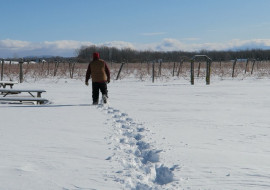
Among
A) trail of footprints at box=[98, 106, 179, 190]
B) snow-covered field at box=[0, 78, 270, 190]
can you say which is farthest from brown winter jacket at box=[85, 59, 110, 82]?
trail of footprints at box=[98, 106, 179, 190]

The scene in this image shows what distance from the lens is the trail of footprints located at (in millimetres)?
3606

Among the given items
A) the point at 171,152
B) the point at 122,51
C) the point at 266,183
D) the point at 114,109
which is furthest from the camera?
the point at 122,51

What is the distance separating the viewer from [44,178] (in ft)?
11.8

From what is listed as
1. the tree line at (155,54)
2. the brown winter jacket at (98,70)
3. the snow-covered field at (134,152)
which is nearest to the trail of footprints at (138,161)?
the snow-covered field at (134,152)

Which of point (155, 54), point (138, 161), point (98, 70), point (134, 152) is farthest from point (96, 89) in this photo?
point (155, 54)

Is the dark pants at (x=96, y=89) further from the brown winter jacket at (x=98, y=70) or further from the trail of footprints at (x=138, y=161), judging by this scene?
the trail of footprints at (x=138, y=161)

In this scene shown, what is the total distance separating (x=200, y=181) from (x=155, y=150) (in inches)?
50.9

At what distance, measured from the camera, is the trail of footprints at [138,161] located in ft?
11.8

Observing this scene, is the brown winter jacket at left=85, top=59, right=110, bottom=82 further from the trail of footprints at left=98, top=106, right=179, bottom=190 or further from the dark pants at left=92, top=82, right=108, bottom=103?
the trail of footprints at left=98, top=106, right=179, bottom=190

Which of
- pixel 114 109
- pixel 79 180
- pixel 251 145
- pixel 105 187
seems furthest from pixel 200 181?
pixel 114 109

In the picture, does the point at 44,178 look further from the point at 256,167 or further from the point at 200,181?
the point at 256,167

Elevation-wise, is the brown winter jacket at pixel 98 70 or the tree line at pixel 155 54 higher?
the tree line at pixel 155 54

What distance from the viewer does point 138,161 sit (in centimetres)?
438

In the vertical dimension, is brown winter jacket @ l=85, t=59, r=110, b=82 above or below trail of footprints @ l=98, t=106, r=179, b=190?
above
